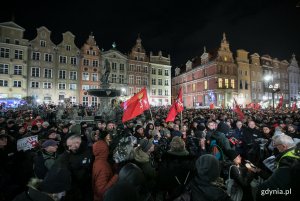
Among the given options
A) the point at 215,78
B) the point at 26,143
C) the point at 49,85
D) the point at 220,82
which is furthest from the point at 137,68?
the point at 26,143

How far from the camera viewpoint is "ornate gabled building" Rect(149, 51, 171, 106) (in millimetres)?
52250

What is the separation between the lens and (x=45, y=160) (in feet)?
11.4

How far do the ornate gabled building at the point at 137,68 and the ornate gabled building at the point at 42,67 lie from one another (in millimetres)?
16724

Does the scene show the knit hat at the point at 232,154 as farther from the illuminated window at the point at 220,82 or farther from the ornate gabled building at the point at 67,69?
the illuminated window at the point at 220,82

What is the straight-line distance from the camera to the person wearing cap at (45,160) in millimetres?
3391

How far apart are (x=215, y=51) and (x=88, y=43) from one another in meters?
31.0

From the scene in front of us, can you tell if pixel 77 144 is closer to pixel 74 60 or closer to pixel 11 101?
pixel 11 101

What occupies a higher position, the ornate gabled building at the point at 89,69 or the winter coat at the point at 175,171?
the ornate gabled building at the point at 89,69

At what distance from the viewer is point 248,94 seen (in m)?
52.3

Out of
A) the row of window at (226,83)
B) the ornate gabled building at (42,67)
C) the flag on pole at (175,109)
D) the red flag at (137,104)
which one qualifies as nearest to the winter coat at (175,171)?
the red flag at (137,104)

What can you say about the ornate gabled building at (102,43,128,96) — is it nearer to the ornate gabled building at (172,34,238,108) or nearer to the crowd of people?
the ornate gabled building at (172,34,238,108)

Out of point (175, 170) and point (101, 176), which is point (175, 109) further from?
point (101, 176)

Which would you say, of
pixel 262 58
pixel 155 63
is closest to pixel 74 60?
pixel 155 63

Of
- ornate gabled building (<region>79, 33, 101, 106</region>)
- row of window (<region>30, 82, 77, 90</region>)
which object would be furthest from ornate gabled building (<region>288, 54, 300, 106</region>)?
row of window (<region>30, 82, 77, 90</region>)
